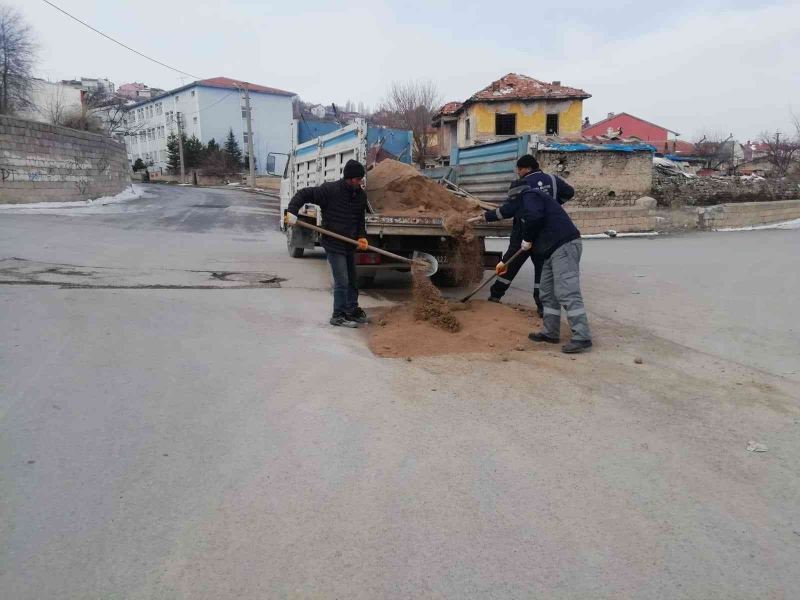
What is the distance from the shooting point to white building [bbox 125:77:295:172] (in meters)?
62.9

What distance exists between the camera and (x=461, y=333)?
5590 millimetres

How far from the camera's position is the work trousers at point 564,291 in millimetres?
5164

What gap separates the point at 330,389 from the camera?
4.09m

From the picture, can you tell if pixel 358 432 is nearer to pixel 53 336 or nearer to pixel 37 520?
pixel 37 520

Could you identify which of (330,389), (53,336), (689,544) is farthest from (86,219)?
(689,544)

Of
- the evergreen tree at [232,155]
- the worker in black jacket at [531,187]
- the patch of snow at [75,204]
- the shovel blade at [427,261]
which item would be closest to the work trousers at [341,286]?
the shovel blade at [427,261]

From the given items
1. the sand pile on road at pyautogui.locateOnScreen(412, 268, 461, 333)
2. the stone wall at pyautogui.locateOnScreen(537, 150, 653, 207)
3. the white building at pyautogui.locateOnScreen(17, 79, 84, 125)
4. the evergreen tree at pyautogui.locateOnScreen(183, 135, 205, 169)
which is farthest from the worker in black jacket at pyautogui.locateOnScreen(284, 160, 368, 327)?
the evergreen tree at pyautogui.locateOnScreen(183, 135, 205, 169)

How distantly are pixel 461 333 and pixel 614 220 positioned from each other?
45.6 ft

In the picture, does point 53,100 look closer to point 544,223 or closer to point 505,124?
point 505,124

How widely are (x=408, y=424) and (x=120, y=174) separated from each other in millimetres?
26387

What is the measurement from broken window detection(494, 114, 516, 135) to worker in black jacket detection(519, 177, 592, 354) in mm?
25988

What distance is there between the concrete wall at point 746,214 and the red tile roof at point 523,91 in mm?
11960

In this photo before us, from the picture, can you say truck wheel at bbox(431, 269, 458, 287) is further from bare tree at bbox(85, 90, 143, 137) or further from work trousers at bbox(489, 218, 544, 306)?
bare tree at bbox(85, 90, 143, 137)

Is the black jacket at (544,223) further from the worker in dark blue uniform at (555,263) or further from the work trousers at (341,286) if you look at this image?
the work trousers at (341,286)
